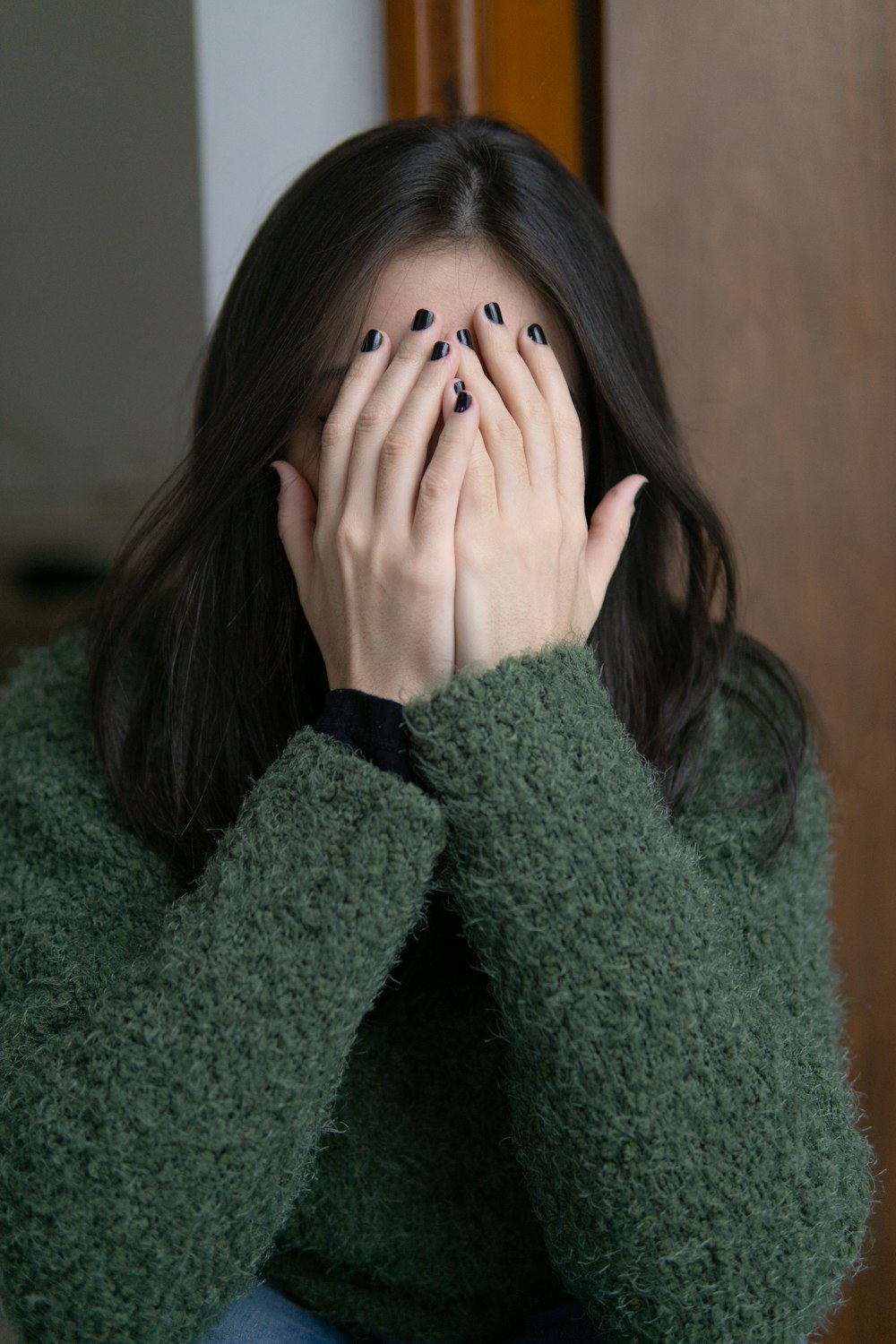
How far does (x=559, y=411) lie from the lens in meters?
0.81

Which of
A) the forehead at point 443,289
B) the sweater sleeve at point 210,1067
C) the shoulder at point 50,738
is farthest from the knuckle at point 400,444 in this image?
the shoulder at point 50,738

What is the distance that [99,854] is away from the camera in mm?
811

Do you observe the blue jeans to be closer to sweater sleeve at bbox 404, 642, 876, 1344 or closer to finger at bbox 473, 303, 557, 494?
sweater sleeve at bbox 404, 642, 876, 1344

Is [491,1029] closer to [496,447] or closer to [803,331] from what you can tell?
[496,447]

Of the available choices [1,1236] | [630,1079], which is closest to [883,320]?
[630,1079]

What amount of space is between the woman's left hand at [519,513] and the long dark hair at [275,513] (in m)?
0.09

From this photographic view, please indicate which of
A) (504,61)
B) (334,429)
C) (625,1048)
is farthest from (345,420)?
(504,61)

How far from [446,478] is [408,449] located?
39 mm

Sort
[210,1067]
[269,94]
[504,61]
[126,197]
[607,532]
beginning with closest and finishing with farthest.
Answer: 1. [210,1067]
2. [607,532]
3. [504,61]
4. [269,94]
5. [126,197]

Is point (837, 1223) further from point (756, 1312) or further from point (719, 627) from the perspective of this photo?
point (719, 627)

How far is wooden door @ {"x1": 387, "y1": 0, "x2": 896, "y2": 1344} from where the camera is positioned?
1.10 m

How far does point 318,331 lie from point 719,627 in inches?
17.6

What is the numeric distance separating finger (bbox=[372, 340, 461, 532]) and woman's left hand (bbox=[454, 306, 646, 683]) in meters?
0.03

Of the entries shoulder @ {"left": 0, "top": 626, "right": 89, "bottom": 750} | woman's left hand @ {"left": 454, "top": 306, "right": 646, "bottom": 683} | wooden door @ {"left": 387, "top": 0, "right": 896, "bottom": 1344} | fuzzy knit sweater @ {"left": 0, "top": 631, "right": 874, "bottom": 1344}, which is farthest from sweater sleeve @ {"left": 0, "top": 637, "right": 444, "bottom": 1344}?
wooden door @ {"left": 387, "top": 0, "right": 896, "bottom": 1344}
